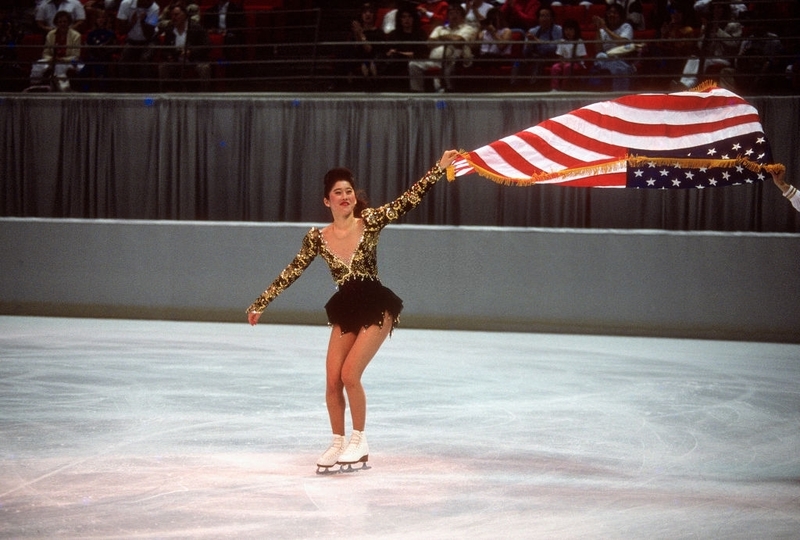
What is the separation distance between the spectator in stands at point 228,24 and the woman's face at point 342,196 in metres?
9.20

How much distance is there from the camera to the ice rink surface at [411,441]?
5.28m

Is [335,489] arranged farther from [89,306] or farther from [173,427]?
[89,306]

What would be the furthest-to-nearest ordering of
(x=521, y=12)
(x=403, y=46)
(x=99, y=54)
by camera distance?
1. (x=99, y=54)
2. (x=521, y=12)
3. (x=403, y=46)

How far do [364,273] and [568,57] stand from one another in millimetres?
7819

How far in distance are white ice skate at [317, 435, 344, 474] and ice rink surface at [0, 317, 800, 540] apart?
0.27 feet

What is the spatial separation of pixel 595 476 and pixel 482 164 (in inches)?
82.1

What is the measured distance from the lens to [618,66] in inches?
526

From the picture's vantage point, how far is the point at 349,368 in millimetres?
6113

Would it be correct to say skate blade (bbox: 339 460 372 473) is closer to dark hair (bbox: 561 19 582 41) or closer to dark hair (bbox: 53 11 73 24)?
dark hair (bbox: 561 19 582 41)

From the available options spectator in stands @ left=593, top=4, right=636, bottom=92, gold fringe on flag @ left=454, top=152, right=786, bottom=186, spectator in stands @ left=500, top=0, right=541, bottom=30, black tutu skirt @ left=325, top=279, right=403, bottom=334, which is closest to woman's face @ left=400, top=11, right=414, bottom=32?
spectator in stands @ left=500, top=0, right=541, bottom=30

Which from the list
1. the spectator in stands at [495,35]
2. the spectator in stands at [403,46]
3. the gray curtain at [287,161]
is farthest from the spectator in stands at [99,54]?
the spectator in stands at [495,35]

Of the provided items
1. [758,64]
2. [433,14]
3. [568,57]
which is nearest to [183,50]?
[433,14]

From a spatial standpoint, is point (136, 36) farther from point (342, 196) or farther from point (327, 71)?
point (342, 196)

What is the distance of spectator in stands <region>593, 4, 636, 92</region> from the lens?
13117 mm
